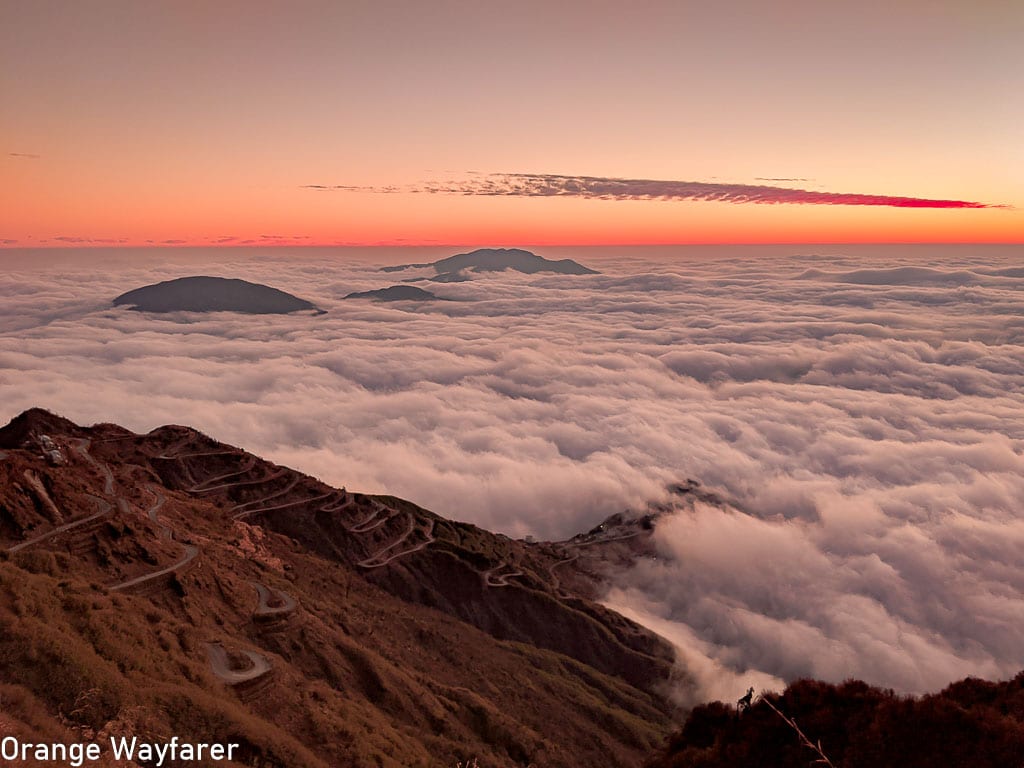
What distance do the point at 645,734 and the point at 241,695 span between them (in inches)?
2286

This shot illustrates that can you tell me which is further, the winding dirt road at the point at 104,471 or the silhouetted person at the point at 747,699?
the winding dirt road at the point at 104,471

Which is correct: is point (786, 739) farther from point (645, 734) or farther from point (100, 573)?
point (645, 734)

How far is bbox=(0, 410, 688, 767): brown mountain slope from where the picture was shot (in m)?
26.9

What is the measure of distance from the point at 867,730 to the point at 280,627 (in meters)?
39.3

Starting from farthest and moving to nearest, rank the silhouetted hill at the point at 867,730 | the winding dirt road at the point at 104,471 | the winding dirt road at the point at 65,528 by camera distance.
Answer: the winding dirt road at the point at 104,471 → the winding dirt road at the point at 65,528 → the silhouetted hill at the point at 867,730

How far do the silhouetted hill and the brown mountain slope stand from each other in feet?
57.9

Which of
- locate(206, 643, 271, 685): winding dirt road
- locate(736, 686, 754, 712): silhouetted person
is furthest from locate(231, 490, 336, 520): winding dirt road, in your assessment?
locate(736, 686, 754, 712): silhouetted person

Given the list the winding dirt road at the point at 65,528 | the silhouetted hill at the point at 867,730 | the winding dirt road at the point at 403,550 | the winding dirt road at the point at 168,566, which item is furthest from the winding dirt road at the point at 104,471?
the silhouetted hill at the point at 867,730

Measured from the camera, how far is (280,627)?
48188 millimetres

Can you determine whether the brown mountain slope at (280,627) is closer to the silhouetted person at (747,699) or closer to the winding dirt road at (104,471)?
the winding dirt road at (104,471)

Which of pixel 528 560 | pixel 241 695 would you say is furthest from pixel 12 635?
pixel 528 560

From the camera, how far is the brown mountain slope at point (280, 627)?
88.2ft

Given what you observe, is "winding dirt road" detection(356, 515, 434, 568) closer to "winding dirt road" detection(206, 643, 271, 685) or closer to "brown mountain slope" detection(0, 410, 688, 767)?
"brown mountain slope" detection(0, 410, 688, 767)

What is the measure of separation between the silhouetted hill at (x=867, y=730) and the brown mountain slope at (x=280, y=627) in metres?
17.6
